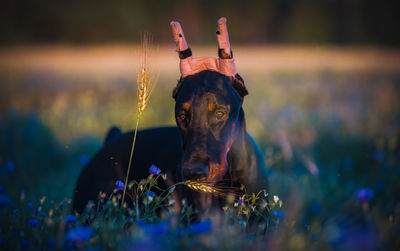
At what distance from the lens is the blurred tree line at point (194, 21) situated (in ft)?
56.8

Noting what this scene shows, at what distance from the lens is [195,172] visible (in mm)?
2475

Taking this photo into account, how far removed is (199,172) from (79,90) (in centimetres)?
928

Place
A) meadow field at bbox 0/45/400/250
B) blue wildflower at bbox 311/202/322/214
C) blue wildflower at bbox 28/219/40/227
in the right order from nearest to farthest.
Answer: blue wildflower at bbox 28/219/40/227 → meadow field at bbox 0/45/400/250 → blue wildflower at bbox 311/202/322/214

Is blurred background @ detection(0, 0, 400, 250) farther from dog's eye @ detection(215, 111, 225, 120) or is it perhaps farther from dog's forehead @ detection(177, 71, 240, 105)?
dog's eye @ detection(215, 111, 225, 120)

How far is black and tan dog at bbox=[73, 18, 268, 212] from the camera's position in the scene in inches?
Answer: 105

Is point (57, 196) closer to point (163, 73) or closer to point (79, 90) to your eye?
point (79, 90)

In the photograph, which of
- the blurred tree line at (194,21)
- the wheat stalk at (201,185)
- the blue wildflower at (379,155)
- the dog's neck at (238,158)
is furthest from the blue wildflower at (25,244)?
the blurred tree line at (194,21)

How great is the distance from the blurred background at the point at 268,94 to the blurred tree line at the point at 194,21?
0.20 ft

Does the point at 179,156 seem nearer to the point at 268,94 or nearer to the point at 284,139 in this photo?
the point at 284,139

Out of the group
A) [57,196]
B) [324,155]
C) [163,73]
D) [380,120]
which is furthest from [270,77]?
[57,196]

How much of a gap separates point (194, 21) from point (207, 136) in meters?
18.1

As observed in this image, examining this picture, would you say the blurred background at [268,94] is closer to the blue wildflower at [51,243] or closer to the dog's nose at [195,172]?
the dog's nose at [195,172]

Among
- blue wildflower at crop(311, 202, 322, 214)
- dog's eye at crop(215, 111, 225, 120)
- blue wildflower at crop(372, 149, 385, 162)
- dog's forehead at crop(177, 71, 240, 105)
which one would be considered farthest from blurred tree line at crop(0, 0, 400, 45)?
dog's eye at crop(215, 111, 225, 120)

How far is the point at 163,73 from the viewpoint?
1422 centimetres
